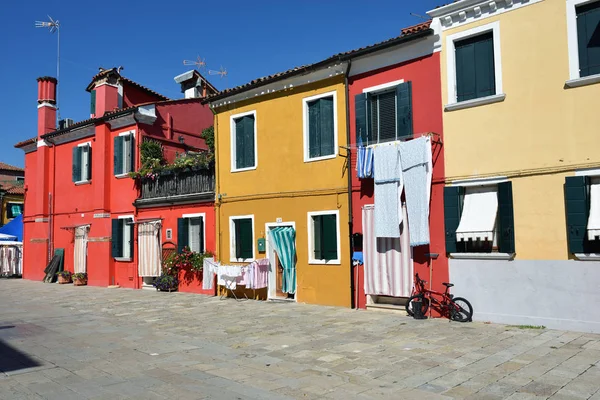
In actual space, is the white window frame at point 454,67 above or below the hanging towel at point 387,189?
above

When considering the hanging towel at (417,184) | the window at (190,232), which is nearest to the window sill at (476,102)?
the hanging towel at (417,184)

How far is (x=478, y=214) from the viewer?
1061 centimetres

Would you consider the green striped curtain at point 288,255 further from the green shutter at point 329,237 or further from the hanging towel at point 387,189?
the hanging towel at point 387,189

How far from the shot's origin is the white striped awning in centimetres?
904

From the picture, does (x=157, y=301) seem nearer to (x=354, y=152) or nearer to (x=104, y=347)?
(x=104, y=347)

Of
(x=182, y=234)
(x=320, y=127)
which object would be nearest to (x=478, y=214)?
(x=320, y=127)

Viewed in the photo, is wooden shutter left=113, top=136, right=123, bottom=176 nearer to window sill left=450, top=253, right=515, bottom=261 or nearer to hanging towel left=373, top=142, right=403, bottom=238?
hanging towel left=373, top=142, right=403, bottom=238

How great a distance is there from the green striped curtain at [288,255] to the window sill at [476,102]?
18.0ft

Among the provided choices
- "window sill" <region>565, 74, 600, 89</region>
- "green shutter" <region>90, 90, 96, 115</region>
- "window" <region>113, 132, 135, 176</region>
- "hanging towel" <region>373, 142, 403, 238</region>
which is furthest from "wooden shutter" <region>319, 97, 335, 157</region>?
"green shutter" <region>90, 90, 96, 115</region>

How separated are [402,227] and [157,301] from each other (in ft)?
26.3

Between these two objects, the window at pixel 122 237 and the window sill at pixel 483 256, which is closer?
the window sill at pixel 483 256

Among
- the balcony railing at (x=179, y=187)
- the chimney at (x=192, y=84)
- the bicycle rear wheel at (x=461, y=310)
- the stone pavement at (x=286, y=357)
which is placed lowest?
the stone pavement at (x=286, y=357)

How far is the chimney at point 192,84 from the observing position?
23.0 m

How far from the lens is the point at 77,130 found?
21.9 metres
